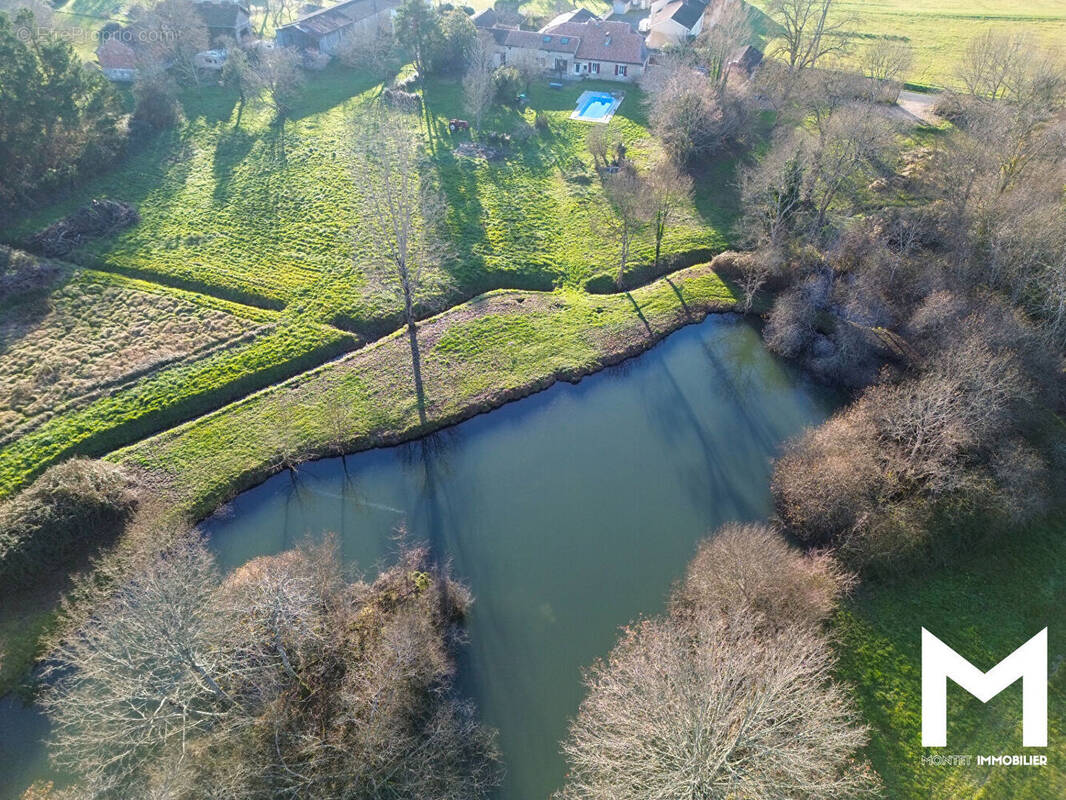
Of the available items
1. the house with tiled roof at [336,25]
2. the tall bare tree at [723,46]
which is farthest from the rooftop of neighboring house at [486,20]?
the tall bare tree at [723,46]

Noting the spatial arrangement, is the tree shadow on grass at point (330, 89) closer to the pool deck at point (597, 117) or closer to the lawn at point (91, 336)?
the pool deck at point (597, 117)

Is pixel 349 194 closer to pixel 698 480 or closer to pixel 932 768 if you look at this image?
pixel 698 480

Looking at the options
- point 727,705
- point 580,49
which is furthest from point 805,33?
point 727,705

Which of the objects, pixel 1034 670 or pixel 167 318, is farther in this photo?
pixel 167 318

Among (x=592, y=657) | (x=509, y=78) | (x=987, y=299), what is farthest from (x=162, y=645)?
(x=509, y=78)

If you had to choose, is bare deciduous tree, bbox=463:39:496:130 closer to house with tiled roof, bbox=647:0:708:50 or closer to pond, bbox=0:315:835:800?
house with tiled roof, bbox=647:0:708:50

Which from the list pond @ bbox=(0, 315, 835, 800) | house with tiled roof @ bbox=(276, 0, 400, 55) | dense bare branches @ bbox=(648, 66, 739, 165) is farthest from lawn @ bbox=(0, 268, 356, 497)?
house with tiled roof @ bbox=(276, 0, 400, 55)
